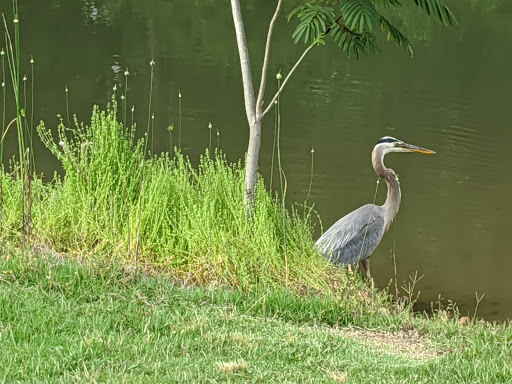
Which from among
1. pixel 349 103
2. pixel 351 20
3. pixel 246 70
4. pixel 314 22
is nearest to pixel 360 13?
pixel 351 20

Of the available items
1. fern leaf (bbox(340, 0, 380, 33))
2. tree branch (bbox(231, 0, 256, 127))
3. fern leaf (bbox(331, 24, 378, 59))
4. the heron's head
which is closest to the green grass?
tree branch (bbox(231, 0, 256, 127))

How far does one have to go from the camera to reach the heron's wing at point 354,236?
6.68m

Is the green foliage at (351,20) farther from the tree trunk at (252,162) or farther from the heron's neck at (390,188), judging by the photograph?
the heron's neck at (390,188)

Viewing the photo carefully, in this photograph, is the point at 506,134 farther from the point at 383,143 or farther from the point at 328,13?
the point at 328,13

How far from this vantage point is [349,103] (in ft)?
43.5

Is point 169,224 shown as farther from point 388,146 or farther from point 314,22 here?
point 388,146

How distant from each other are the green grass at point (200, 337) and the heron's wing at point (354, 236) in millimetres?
2017

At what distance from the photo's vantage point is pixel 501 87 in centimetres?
1510

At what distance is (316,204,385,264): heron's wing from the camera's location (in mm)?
6680

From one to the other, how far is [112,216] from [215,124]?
6.31 m

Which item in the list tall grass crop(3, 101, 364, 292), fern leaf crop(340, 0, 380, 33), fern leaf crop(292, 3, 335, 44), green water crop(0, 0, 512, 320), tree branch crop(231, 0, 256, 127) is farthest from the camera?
green water crop(0, 0, 512, 320)

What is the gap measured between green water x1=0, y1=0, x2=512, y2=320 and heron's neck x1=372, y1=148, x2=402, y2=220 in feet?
2.11

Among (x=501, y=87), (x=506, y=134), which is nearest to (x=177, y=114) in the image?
(x=506, y=134)

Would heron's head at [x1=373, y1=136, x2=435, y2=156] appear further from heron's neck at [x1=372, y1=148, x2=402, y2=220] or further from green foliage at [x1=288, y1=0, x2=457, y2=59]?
green foliage at [x1=288, y1=0, x2=457, y2=59]
